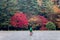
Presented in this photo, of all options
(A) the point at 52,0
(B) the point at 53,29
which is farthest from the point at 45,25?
(A) the point at 52,0

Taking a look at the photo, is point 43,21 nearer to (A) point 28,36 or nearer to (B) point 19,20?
(B) point 19,20

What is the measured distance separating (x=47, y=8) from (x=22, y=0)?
5.67ft

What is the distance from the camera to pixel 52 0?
1547 centimetres

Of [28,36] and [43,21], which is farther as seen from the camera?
[43,21]

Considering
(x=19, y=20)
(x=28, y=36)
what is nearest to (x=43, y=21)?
(x=19, y=20)

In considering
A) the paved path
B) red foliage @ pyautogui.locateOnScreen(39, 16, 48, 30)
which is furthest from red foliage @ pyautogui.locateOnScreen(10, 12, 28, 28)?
the paved path

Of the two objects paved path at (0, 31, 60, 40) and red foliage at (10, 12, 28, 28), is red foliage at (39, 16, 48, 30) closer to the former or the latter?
red foliage at (10, 12, 28, 28)

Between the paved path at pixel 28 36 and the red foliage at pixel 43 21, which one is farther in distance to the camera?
the red foliage at pixel 43 21

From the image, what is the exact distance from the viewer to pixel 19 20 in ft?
50.0

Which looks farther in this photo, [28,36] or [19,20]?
[19,20]

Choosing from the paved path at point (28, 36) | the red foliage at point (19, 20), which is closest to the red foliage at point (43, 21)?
the red foliage at point (19, 20)

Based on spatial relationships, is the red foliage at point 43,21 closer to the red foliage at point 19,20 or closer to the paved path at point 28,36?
the red foliage at point 19,20

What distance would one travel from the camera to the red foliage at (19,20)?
15.1 metres

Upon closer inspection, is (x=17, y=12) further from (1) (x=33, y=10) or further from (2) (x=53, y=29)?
(2) (x=53, y=29)
